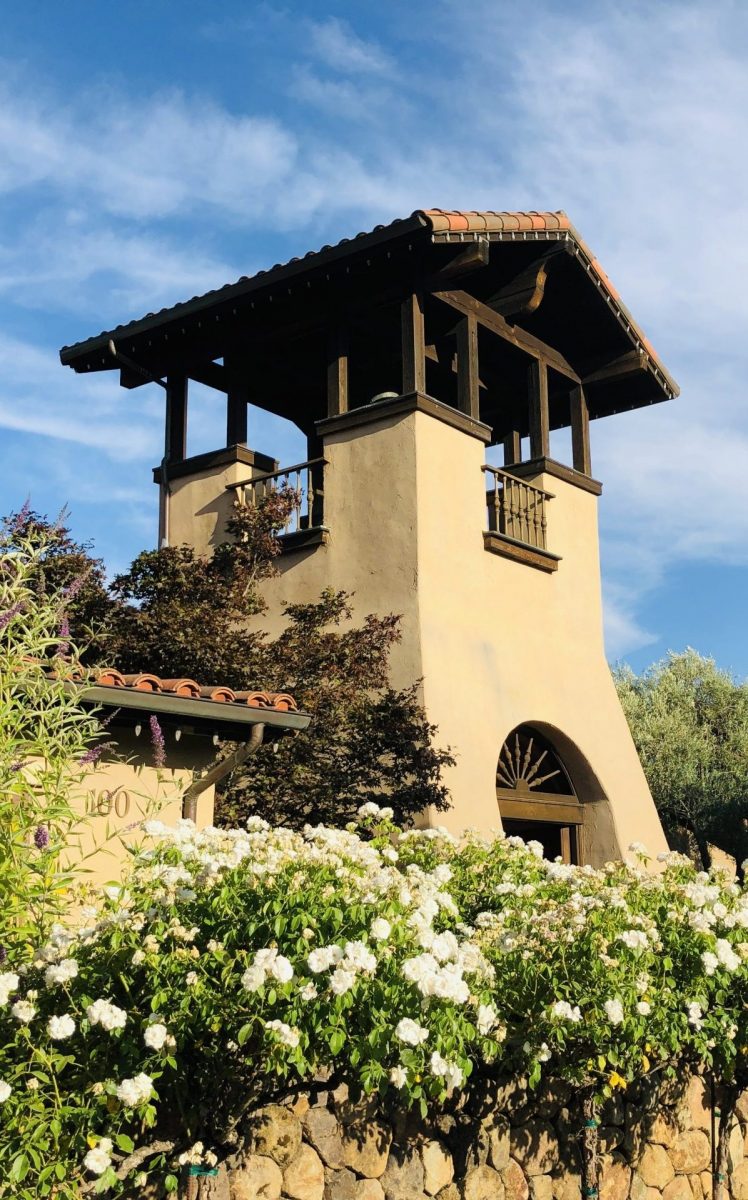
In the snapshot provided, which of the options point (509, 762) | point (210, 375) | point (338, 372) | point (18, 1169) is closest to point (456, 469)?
point (338, 372)

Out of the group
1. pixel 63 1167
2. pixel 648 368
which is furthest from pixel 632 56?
pixel 63 1167

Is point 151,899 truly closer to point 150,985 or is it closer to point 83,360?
point 150,985

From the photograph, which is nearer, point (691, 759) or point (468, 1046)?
point (468, 1046)

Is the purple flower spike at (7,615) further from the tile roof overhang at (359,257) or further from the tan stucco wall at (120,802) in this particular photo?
the tile roof overhang at (359,257)

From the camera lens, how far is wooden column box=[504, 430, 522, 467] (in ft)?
60.1

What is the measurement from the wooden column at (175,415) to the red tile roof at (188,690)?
7.14m

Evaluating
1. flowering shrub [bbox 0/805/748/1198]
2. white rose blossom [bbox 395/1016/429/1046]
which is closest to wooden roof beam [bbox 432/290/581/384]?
flowering shrub [bbox 0/805/748/1198]

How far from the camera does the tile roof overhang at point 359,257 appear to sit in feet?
43.9

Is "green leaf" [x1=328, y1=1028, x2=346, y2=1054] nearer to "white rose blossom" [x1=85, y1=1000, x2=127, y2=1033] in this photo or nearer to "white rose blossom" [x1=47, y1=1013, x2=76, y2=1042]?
"white rose blossom" [x1=85, y1=1000, x2=127, y2=1033]

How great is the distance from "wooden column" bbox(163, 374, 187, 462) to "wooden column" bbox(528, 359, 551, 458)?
4.31 metres

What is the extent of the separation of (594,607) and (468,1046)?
10529 millimetres

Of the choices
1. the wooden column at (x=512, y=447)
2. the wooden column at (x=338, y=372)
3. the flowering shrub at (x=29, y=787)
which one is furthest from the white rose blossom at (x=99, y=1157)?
the wooden column at (x=512, y=447)

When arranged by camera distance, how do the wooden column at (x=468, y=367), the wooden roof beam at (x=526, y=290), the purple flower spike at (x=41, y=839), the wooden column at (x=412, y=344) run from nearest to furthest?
the purple flower spike at (x=41, y=839), the wooden column at (x=412, y=344), the wooden column at (x=468, y=367), the wooden roof beam at (x=526, y=290)

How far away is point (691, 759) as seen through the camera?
26.4 metres
